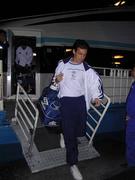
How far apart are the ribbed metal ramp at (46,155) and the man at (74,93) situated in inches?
19.3

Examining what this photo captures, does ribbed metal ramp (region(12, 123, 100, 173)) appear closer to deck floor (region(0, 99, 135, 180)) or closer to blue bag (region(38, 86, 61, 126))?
deck floor (region(0, 99, 135, 180))

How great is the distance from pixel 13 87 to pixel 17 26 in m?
1.83

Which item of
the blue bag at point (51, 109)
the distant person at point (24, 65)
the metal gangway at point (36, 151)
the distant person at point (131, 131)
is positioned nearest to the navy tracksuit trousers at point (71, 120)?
the blue bag at point (51, 109)

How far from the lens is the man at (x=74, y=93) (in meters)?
5.23

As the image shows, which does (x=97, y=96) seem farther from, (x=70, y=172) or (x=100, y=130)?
(x=100, y=130)

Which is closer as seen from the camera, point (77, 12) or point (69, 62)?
point (69, 62)

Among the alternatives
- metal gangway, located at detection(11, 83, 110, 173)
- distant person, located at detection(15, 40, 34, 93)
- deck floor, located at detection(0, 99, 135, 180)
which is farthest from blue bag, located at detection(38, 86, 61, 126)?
distant person, located at detection(15, 40, 34, 93)

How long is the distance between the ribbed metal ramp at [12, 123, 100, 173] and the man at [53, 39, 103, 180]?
491 millimetres

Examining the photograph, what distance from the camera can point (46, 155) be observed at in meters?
5.85

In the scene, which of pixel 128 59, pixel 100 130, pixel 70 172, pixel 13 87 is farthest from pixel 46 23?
pixel 70 172

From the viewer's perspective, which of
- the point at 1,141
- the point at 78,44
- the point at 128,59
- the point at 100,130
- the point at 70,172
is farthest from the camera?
the point at 128,59

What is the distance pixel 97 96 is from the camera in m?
5.35

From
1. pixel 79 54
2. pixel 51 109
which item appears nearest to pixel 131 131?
pixel 51 109

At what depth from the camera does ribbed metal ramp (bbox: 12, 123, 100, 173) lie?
5.58 metres
